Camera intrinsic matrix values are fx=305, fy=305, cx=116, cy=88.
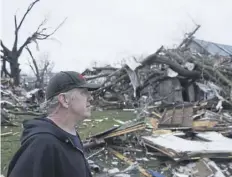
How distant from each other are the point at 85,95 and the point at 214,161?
15.5ft

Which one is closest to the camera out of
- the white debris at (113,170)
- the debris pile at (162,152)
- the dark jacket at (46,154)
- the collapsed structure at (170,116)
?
the dark jacket at (46,154)

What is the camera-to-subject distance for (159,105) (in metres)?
13.4

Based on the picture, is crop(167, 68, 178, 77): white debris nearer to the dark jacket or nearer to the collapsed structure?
the collapsed structure

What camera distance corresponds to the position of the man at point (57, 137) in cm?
162

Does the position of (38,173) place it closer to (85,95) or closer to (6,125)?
(85,95)

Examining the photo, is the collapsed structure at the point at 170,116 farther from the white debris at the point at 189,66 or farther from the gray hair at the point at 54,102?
the gray hair at the point at 54,102

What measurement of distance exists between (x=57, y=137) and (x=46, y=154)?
0.43 feet

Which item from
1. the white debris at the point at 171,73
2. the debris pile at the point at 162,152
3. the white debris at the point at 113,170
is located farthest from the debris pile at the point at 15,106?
the white debris at the point at 171,73

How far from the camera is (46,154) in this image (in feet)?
5.36

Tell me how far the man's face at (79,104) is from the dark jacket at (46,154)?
15 centimetres

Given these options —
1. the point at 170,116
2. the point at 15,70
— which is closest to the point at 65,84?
the point at 170,116

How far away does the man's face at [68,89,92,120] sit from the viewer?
1.90 metres

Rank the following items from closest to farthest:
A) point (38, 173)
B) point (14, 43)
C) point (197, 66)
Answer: point (38, 173)
point (197, 66)
point (14, 43)

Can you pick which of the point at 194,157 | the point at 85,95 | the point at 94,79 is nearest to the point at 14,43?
the point at 94,79
